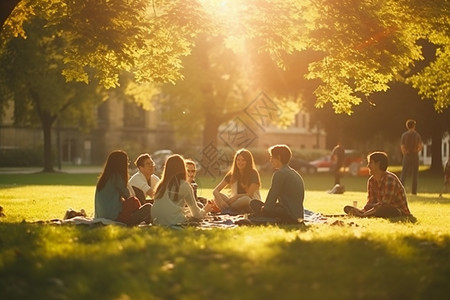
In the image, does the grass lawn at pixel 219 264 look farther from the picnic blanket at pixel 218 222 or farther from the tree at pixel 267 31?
the tree at pixel 267 31

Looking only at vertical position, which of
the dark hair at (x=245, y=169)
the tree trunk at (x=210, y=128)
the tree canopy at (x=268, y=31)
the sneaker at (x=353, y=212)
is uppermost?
the tree canopy at (x=268, y=31)

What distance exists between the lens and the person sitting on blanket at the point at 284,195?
13.8 metres

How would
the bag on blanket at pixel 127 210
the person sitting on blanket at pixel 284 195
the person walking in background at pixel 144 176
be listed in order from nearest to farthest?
the bag on blanket at pixel 127 210
the person sitting on blanket at pixel 284 195
the person walking in background at pixel 144 176

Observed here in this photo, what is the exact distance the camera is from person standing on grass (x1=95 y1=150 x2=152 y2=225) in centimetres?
1309

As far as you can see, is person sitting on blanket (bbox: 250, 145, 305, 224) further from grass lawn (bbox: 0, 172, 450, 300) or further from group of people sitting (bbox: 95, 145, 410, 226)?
grass lawn (bbox: 0, 172, 450, 300)

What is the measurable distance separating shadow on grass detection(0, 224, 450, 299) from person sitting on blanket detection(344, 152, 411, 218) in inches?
206

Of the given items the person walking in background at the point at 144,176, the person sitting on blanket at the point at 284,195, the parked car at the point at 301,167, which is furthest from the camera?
the parked car at the point at 301,167

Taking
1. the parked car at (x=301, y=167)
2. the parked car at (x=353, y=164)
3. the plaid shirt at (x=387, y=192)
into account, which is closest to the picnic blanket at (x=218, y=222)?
the plaid shirt at (x=387, y=192)

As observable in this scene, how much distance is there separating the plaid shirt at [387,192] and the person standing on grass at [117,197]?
16.6ft

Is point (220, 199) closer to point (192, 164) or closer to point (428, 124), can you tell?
point (192, 164)

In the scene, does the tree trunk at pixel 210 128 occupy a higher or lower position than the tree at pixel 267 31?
lower

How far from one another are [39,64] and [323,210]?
32.1m

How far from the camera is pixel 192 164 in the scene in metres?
16.6

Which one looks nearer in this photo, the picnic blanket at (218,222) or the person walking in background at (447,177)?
the picnic blanket at (218,222)
